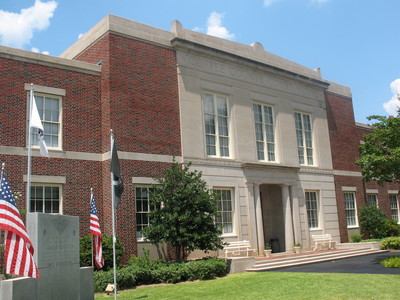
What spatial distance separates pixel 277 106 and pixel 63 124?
41.3ft

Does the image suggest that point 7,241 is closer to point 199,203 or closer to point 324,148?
point 199,203

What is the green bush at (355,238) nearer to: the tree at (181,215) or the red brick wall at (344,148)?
the red brick wall at (344,148)

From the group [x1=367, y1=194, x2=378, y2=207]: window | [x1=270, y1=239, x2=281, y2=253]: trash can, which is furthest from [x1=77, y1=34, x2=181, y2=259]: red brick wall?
[x1=367, y1=194, x2=378, y2=207]: window

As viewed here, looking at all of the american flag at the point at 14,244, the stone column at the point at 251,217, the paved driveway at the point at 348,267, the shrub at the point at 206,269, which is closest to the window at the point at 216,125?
the stone column at the point at 251,217

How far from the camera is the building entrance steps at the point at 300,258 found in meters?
19.8

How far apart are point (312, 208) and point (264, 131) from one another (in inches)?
226

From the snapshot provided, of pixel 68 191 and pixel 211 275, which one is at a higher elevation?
pixel 68 191

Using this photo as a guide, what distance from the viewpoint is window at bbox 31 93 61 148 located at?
18.3m

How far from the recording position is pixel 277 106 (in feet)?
86.1

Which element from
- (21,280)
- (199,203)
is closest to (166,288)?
(199,203)

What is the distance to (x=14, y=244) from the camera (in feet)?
30.0

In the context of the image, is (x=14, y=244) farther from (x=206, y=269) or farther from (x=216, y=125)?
(x=216, y=125)

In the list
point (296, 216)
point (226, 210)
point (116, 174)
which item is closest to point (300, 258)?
point (296, 216)

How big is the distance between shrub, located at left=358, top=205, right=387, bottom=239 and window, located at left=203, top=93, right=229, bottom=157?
11644mm
